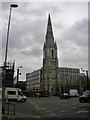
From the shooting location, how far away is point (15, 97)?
1604 inches

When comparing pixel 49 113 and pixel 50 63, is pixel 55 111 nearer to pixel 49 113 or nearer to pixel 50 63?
pixel 49 113

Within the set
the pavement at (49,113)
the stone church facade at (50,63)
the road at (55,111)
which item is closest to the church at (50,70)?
the stone church facade at (50,63)

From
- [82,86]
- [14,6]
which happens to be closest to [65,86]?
[82,86]

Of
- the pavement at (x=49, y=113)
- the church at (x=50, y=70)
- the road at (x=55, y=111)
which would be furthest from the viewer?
the church at (x=50, y=70)

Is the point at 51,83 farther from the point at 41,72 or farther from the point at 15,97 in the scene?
the point at 15,97

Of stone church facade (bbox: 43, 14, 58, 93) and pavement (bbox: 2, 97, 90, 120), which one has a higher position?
stone church facade (bbox: 43, 14, 58, 93)

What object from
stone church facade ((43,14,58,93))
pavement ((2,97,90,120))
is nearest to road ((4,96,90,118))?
pavement ((2,97,90,120))

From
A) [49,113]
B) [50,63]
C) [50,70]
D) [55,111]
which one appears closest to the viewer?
[49,113]

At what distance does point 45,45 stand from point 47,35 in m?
6.48

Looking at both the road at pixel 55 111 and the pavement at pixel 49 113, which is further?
the road at pixel 55 111

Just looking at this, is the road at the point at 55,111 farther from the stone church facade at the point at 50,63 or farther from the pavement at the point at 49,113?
the stone church facade at the point at 50,63

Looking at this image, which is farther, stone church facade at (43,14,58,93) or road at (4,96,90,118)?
stone church facade at (43,14,58,93)

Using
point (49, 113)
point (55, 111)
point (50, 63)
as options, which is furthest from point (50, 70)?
point (49, 113)

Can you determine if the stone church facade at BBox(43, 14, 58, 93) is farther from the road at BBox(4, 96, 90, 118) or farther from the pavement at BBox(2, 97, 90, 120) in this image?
the pavement at BBox(2, 97, 90, 120)
